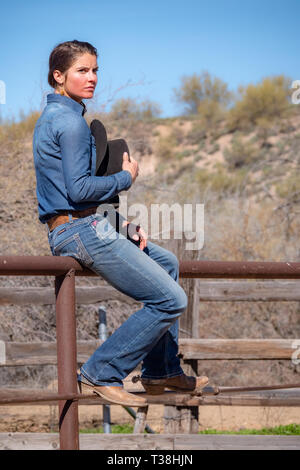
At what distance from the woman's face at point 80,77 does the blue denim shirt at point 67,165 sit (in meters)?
0.06

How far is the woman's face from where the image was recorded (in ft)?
8.92

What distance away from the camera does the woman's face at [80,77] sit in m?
2.72

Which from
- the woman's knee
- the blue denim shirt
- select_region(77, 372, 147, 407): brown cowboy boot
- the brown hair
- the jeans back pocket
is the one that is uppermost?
the brown hair

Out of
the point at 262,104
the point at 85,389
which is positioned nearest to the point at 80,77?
the point at 85,389

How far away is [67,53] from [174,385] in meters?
1.53

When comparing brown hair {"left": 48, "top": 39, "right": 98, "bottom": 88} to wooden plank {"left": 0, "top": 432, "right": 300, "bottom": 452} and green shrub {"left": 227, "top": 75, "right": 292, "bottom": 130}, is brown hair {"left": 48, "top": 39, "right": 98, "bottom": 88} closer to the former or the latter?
wooden plank {"left": 0, "top": 432, "right": 300, "bottom": 452}

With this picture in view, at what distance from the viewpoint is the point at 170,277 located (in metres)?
2.65

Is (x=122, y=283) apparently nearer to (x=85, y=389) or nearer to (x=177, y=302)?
(x=177, y=302)

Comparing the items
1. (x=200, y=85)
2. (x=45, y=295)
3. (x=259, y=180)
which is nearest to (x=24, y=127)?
(x=45, y=295)

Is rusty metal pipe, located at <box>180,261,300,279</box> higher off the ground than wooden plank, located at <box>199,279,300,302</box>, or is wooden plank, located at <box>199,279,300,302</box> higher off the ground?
rusty metal pipe, located at <box>180,261,300,279</box>

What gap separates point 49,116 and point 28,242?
497 centimetres

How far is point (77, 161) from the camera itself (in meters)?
2.52

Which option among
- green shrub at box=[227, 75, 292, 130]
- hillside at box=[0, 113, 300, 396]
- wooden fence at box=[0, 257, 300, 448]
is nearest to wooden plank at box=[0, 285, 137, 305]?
wooden fence at box=[0, 257, 300, 448]

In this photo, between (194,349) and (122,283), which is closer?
(122,283)
